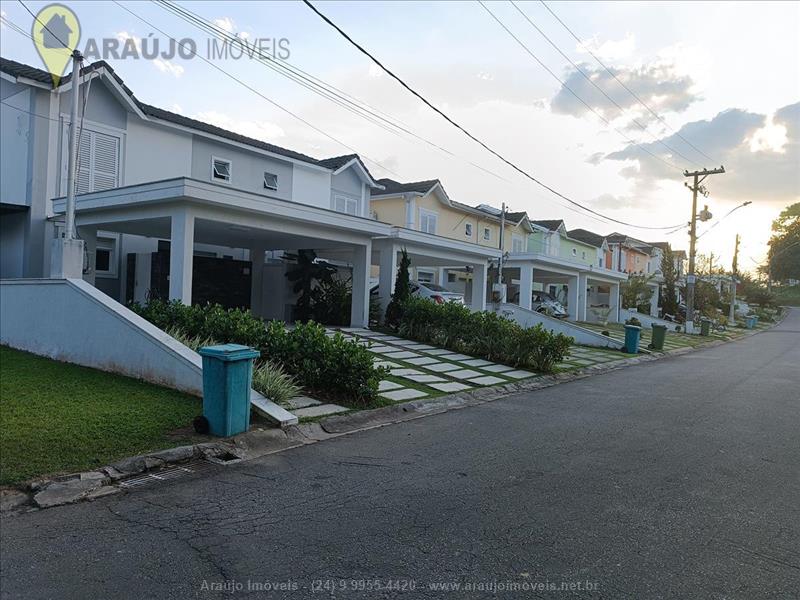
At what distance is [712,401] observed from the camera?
10250 millimetres

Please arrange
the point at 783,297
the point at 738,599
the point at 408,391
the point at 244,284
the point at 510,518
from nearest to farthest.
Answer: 1. the point at 738,599
2. the point at 510,518
3. the point at 408,391
4. the point at 244,284
5. the point at 783,297

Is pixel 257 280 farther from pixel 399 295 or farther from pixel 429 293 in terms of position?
pixel 429 293

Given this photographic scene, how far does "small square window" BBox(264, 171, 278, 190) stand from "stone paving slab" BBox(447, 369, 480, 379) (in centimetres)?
1184

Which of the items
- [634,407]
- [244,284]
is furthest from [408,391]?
[244,284]

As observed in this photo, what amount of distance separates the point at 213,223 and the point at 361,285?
506 centimetres

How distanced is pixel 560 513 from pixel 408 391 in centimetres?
533

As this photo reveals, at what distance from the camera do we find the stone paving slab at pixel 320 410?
7.72 meters

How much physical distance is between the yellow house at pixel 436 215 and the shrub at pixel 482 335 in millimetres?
12603

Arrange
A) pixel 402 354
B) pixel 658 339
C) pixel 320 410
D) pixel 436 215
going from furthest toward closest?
pixel 436 215
pixel 658 339
pixel 402 354
pixel 320 410

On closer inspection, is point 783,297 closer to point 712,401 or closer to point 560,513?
point 712,401

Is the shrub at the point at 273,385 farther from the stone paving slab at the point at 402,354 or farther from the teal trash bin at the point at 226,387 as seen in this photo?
the stone paving slab at the point at 402,354

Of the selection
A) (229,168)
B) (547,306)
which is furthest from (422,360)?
(547,306)

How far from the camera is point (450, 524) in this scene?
4348mm

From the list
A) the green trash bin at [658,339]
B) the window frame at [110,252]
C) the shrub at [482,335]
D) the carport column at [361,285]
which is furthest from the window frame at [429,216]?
the window frame at [110,252]
